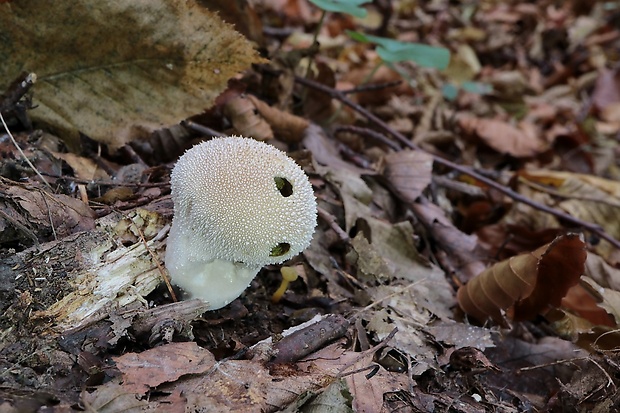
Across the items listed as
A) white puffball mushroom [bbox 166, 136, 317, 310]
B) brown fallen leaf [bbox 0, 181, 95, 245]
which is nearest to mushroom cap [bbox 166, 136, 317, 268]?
white puffball mushroom [bbox 166, 136, 317, 310]

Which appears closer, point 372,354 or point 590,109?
point 372,354

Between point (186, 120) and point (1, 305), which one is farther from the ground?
point (186, 120)

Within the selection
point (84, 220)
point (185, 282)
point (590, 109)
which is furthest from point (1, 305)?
point (590, 109)

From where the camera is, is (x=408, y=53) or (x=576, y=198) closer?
(x=408, y=53)

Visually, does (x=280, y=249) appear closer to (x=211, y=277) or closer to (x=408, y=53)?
(x=211, y=277)

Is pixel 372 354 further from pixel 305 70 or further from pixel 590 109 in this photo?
pixel 590 109

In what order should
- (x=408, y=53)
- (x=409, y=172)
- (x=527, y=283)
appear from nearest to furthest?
(x=527, y=283) → (x=409, y=172) → (x=408, y=53)

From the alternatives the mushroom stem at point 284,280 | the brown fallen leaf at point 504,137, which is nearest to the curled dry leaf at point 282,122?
the mushroom stem at point 284,280

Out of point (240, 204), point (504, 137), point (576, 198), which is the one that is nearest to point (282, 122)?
point (240, 204)
